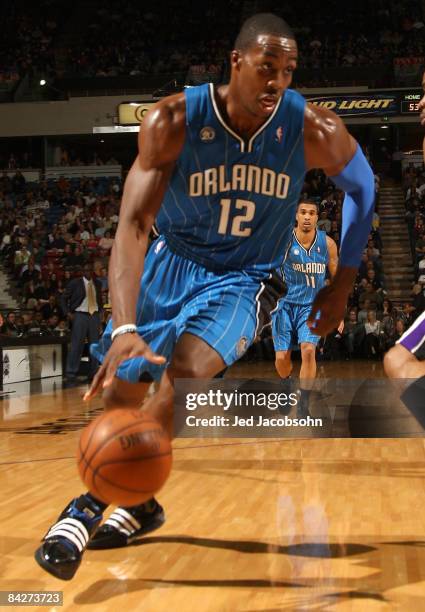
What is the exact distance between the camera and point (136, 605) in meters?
2.72

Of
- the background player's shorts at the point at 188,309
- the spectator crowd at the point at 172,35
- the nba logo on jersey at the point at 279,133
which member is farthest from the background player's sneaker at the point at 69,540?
the spectator crowd at the point at 172,35

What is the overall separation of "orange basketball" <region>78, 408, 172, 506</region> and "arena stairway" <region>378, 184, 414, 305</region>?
1528 centimetres

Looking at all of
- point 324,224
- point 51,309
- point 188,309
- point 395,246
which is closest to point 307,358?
point 188,309

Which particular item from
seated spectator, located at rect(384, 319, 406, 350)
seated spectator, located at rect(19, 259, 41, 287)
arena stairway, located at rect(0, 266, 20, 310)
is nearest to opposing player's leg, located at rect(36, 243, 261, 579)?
seated spectator, located at rect(384, 319, 406, 350)

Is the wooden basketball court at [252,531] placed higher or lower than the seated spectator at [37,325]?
higher

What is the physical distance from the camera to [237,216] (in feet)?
10.1

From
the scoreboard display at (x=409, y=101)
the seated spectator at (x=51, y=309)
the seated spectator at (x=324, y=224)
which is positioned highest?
the scoreboard display at (x=409, y=101)

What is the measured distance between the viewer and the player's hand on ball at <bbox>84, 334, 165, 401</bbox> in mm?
2350

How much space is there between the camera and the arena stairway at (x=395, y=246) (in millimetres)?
18094

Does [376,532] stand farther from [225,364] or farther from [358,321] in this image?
[358,321]

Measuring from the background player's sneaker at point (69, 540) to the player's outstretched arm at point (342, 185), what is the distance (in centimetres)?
114

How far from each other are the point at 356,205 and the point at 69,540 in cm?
170

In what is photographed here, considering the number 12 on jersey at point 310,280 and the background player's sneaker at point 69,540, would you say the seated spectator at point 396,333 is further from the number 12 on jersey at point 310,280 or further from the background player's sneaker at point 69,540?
the background player's sneaker at point 69,540

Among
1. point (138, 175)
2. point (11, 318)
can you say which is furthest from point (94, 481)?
point (11, 318)
